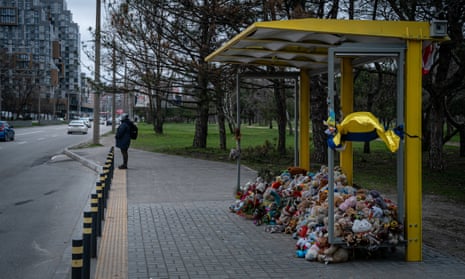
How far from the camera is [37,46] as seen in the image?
104688 millimetres

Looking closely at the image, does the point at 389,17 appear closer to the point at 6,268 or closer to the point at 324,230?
the point at 324,230

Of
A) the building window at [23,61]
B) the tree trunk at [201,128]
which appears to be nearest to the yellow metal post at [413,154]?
the tree trunk at [201,128]

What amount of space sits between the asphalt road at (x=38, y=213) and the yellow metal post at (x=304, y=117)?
4.50m

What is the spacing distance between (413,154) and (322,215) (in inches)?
57.8

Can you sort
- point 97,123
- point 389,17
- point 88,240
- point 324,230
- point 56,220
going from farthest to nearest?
point 97,123, point 389,17, point 56,220, point 324,230, point 88,240

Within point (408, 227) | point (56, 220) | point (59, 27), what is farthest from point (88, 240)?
point (59, 27)

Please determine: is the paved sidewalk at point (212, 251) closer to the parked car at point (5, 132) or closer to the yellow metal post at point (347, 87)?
the yellow metal post at point (347, 87)

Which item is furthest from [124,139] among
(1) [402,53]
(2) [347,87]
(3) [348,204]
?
(1) [402,53]

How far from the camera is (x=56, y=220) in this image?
10.4 meters

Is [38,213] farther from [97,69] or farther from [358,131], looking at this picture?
[97,69]

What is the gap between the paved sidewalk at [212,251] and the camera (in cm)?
660

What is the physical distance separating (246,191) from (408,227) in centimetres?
391

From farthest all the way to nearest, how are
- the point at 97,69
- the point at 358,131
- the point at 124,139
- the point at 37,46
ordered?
1. the point at 37,46
2. the point at 97,69
3. the point at 124,139
4. the point at 358,131

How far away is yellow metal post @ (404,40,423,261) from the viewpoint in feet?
23.5
